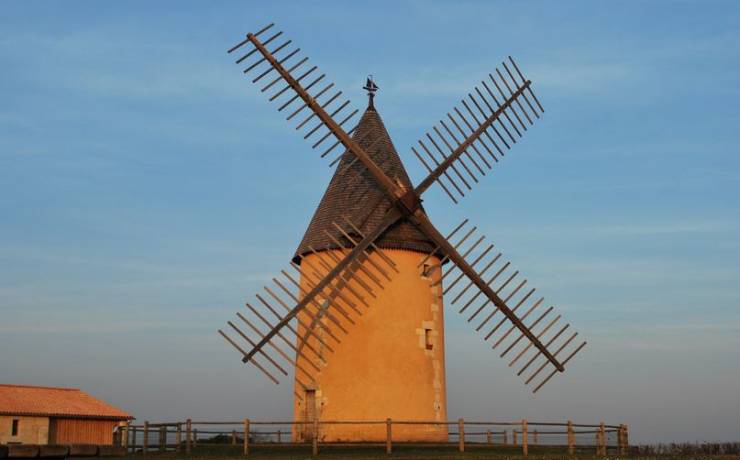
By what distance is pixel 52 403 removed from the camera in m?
34.0

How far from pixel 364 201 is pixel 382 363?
3782mm

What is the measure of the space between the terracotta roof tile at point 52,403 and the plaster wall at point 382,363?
16.2 m

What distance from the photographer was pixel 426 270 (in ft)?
68.1

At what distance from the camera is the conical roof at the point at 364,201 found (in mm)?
20172

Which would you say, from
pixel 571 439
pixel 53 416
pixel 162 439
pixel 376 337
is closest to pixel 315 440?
pixel 376 337

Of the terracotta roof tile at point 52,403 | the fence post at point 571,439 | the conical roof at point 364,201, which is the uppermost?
the conical roof at point 364,201

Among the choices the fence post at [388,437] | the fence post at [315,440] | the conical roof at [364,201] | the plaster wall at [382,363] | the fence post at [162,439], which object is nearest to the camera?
the fence post at [315,440]

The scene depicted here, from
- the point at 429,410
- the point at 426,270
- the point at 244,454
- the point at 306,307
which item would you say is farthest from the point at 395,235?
the point at 244,454

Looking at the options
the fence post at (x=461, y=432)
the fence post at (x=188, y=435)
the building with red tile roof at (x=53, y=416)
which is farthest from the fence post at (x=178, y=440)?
the building with red tile roof at (x=53, y=416)

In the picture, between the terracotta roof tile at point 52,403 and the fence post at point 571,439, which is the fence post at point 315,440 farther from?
the terracotta roof tile at point 52,403

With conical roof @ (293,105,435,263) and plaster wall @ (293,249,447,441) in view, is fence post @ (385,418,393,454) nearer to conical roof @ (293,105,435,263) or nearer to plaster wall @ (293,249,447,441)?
plaster wall @ (293,249,447,441)

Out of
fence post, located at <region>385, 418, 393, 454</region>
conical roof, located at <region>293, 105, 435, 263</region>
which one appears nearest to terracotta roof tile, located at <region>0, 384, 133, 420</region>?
conical roof, located at <region>293, 105, 435, 263</region>

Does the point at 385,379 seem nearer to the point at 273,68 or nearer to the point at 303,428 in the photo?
the point at 303,428

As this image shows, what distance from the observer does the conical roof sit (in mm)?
20172
